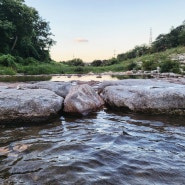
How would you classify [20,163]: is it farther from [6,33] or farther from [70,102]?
[6,33]

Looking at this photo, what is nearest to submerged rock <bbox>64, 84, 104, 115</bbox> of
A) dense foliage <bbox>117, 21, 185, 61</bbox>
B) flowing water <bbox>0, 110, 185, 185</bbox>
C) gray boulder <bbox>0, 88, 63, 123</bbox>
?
gray boulder <bbox>0, 88, 63, 123</bbox>

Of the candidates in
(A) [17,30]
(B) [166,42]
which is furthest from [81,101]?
(B) [166,42]

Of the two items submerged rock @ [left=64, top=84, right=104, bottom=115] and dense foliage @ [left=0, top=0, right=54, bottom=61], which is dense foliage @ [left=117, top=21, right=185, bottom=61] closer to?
dense foliage @ [left=0, top=0, right=54, bottom=61]

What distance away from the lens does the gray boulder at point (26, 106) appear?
4867mm

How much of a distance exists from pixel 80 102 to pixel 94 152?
232cm

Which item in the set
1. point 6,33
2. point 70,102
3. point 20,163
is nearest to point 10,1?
point 6,33

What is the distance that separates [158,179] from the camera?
262cm

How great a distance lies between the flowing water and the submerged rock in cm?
48

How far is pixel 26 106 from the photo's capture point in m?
4.98

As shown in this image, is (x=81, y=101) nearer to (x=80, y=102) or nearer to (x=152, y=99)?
(x=80, y=102)

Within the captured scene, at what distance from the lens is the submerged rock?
5531 millimetres

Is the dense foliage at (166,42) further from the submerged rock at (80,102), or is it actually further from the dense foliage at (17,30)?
the submerged rock at (80,102)

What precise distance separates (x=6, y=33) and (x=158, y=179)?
38.5 meters

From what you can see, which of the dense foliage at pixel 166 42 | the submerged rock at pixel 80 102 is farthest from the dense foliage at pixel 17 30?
the submerged rock at pixel 80 102
